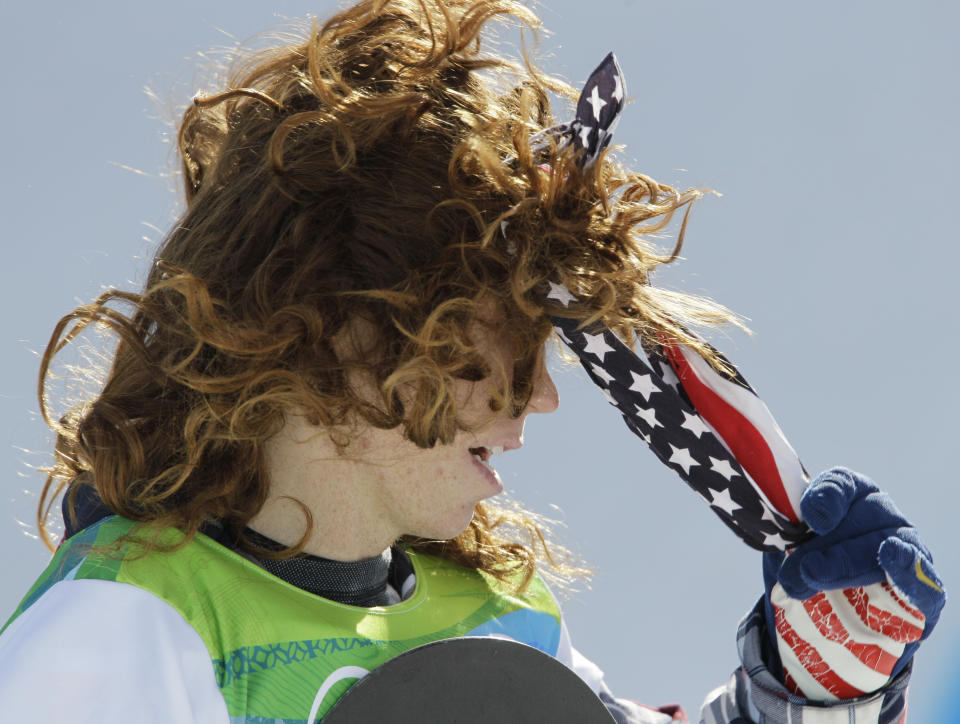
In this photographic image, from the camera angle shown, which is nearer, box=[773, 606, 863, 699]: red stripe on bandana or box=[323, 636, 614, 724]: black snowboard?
box=[323, 636, 614, 724]: black snowboard

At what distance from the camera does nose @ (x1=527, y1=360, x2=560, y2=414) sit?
38.7 inches

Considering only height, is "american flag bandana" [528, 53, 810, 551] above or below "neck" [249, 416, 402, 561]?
above

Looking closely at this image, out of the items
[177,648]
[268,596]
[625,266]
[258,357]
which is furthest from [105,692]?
[625,266]

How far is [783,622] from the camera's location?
103 cm

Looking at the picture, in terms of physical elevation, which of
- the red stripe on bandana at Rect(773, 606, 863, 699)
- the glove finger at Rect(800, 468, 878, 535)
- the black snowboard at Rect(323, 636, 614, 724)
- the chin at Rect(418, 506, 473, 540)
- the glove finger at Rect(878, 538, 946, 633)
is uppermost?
the glove finger at Rect(800, 468, 878, 535)

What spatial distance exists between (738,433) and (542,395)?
0.19 metres

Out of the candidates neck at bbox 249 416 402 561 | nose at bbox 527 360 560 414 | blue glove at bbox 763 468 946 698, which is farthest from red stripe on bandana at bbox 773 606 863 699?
neck at bbox 249 416 402 561

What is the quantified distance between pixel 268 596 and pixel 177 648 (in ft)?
0.34

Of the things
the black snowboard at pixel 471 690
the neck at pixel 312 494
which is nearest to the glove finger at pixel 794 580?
the black snowboard at pixel 471 690

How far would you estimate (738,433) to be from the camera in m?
0.98

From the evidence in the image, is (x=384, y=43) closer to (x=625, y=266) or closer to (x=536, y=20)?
(x=536, y=20)

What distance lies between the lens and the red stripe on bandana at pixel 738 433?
0.97 metres

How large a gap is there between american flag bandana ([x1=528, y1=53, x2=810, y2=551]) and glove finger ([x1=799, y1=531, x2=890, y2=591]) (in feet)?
0.15

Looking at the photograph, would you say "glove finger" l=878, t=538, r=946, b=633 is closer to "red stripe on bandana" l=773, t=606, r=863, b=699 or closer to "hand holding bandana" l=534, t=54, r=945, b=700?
"hand holding bandana" l=534, t=54, r=945, b=700
